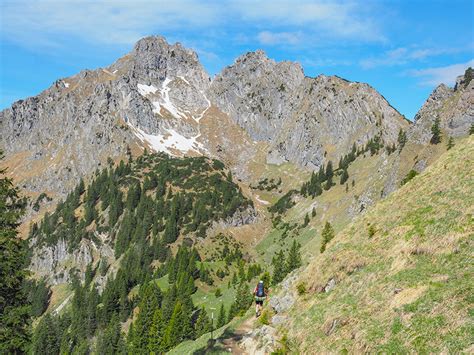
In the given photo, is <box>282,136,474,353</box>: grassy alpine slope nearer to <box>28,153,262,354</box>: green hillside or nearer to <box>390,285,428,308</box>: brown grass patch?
<box>390,285,428,308</box>: brown grass patch

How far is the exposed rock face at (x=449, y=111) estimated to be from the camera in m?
104

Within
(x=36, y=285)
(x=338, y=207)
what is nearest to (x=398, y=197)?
(x=338, y=207)

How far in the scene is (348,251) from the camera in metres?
32.7

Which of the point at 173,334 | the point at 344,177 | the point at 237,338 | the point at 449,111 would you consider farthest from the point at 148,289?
the point at 344,177

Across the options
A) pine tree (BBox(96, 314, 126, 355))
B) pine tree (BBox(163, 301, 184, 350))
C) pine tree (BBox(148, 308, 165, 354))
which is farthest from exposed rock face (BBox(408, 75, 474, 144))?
pine tree (BBox(96, 314, 126, 355))

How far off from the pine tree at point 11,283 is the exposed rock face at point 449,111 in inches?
4341

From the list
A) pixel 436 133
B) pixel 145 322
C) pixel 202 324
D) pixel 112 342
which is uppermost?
pixel 436 133

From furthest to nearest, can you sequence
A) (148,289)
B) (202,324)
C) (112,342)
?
(148,289) → (112,342) → (202,324)

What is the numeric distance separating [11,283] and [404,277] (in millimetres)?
27500

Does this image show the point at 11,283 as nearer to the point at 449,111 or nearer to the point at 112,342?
the point at 112,342

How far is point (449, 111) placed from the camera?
371 feet

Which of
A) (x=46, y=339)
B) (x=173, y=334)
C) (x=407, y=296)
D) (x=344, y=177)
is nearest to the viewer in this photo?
(x=407, y=296)

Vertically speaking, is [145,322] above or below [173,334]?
above

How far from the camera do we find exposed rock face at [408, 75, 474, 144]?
104 m
